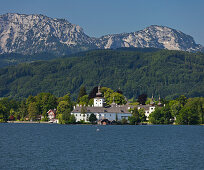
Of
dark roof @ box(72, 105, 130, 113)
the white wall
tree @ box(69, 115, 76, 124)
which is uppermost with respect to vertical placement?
dark roof @ box(72, 105, 130, 113)

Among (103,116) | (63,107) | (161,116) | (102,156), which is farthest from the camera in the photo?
(63,107)

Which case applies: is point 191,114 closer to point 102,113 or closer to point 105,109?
point 105,109

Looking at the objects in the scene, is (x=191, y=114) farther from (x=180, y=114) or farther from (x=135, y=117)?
(x=135, y=117)

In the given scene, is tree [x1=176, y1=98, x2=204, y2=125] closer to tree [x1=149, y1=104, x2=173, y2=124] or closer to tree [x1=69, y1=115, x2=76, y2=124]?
tree [x1=149, y1=104, x2=173, y2=124]

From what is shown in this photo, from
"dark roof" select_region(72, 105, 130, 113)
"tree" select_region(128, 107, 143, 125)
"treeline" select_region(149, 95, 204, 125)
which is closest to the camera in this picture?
"treeline" select_region(149, 95, 204, 125)

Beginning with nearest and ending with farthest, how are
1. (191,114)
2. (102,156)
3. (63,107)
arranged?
(102,156) → (191,114) → (63,107)

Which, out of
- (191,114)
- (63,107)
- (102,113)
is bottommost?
(191,114)

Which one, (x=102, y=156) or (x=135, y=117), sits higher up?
(x=135, y=117)

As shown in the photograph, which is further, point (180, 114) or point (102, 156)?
point (180, 114)

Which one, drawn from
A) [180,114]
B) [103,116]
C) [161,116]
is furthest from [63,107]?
[180,114]

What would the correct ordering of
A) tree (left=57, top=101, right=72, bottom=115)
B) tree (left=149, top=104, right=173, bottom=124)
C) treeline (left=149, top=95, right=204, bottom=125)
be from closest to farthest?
treeline (left=149, top=95, right=204, bottom=125), tree (left=149, top=104, right=173, bottom=124), tree (left=57, top=101, right=72, bottom=115)

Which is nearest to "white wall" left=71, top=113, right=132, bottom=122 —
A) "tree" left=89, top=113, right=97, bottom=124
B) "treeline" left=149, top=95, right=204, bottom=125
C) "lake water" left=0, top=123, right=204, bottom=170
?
"tree" left=89, top=113, right=97, bottom=124

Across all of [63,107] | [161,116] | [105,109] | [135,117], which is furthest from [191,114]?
[63,107]

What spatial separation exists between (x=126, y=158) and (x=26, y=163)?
15114 mm
